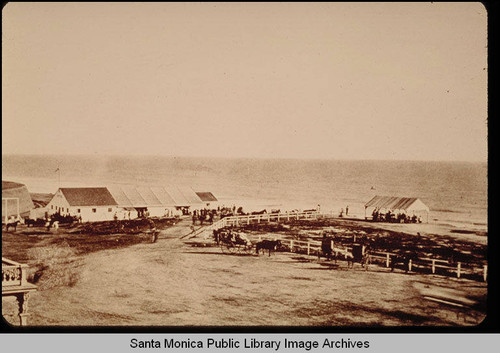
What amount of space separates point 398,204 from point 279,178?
3.44ft

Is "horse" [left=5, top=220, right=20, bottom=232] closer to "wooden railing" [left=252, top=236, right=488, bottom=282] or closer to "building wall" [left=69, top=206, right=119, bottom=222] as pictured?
"building wall" [left=69, top=206, right=119, bottom=222]

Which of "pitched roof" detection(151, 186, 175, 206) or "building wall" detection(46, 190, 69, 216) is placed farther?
"pitched roof" detection(151, 186, 175, 206)

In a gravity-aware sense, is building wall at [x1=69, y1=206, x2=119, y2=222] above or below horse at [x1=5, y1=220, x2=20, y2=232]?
above

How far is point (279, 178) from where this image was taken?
4.27m

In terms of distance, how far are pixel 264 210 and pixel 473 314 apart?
195 cm

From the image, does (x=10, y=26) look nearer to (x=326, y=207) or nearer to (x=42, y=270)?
(x=42, y=270)

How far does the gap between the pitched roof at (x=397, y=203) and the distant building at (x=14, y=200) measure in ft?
9.78

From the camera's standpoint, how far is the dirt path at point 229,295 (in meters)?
4.10

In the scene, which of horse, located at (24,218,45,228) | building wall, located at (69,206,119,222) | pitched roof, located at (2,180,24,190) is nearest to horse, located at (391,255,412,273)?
building wall, located at (69,206,119,222)

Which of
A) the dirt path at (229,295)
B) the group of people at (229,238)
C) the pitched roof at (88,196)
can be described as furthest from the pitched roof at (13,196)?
the group of people at (229,238)

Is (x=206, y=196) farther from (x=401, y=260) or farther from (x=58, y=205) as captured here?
(x=401, y=260)

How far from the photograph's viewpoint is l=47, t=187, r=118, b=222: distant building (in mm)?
4270

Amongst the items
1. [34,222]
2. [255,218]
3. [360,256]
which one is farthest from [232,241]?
[34,222]

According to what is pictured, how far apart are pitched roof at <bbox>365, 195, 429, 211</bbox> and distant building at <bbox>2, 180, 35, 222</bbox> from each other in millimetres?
2981
